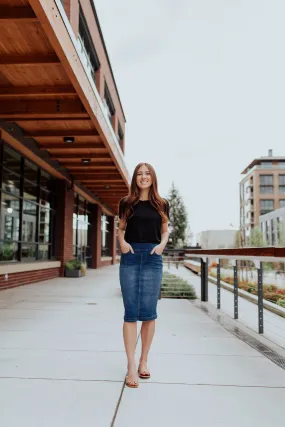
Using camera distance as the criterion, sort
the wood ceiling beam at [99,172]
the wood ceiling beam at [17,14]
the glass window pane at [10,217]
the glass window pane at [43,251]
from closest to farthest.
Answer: the wood ceiling beam at [17,14] → the glass window pane at [10,217] → the glass window pane at [43,251] → the wood ceiling beam at [99,172]

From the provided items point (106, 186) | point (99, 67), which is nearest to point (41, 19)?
point (99, 67)

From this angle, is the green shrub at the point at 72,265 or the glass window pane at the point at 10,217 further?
the green shrub at the point at 72,265

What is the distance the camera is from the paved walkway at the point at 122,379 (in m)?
2.31

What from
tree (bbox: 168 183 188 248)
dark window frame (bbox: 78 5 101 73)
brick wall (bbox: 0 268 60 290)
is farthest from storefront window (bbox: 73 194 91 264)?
tree (bbox: 168 183 188 248)

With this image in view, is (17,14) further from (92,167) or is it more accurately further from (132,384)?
(92,167)

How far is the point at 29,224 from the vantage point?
1117cm

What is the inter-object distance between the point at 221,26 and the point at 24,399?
52.1 ft

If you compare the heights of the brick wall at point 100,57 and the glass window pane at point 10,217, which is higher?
the brick wall at point 100,57

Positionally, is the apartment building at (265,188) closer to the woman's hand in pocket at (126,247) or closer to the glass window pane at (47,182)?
the glass window pane at (47,182)

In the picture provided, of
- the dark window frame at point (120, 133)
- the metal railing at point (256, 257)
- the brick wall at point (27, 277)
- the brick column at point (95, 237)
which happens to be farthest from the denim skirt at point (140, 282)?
the dark window frame at point (120, 133)

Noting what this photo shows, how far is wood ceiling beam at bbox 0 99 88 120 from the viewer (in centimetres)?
780

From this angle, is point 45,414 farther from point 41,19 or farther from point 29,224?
point 29,224

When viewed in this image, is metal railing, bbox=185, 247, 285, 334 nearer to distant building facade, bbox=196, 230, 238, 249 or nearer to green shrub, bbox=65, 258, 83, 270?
green shrub, bbox=65, 258, 83, 270

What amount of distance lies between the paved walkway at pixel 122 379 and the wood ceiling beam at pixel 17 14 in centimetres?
397
